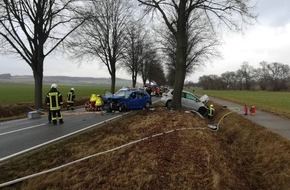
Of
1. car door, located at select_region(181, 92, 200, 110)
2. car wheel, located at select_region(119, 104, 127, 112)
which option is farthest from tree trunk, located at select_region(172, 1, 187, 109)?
car door, located at select_region(181, 92, 200, 110)

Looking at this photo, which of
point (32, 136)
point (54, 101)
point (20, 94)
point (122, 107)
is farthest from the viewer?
point (20, 94)

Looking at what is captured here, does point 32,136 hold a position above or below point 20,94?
above

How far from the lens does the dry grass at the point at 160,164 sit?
7.98 metres

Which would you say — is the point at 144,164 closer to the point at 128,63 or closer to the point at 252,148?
the point at 252,148

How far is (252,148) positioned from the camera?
11984 millimetres

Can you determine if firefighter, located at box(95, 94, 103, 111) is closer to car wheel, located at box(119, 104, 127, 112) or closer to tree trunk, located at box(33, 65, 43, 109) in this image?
car wheel, located at box(119, 104, 127, 112)

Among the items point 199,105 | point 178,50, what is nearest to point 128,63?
point 199,105

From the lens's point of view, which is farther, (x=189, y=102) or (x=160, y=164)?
(x=189, y=102)

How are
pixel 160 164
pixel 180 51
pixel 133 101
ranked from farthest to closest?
pixel 133 101, pixel 180 51, pixel 160 164

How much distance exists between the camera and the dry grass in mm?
7977

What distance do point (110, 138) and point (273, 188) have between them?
5.51m

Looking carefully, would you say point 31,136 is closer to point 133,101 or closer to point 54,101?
point 54,101

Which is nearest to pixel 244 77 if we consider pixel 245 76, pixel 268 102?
pixel 245 76

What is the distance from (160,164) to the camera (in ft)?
28.8
